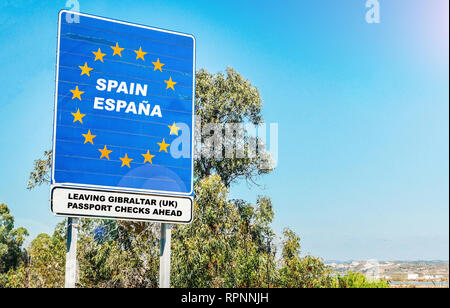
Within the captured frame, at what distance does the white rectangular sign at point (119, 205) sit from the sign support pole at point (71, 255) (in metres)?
0.15

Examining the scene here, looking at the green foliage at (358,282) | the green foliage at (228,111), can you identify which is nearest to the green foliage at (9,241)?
the green foliage at (228,111)

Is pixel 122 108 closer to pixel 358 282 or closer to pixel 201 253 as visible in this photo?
pixel 358 282

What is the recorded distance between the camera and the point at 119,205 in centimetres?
619

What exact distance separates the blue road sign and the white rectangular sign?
0.32ft

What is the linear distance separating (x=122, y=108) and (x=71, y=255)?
1.93 meters

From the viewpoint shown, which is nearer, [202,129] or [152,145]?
[152,145]

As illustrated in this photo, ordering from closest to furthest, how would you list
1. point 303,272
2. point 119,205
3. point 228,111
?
point 119,205 → point 303,272 → point 228,111

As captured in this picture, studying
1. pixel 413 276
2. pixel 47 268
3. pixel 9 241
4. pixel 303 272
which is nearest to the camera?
pixel 413 276

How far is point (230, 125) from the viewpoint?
22.4 metres

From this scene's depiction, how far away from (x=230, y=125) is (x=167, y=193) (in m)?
16.0

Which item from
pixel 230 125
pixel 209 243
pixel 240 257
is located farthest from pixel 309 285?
pixel 230 125

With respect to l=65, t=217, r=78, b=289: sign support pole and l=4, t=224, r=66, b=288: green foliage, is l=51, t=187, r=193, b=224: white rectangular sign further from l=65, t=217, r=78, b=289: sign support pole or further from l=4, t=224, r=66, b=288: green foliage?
l=4, t=224, r=66, b=288: green foliage

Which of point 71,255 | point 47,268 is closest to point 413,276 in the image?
point 71,255
